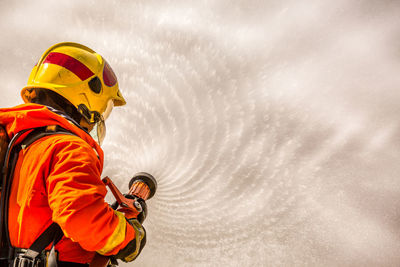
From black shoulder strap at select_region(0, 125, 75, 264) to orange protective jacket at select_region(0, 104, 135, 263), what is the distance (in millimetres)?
25

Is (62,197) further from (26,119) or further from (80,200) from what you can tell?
(26,119)

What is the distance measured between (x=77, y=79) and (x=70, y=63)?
0.53 feet

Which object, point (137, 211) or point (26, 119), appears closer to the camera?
point (26, 119)

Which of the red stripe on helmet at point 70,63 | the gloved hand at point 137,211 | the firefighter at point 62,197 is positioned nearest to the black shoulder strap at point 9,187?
the firefighter at point 62,197

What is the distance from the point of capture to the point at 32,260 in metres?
1.44

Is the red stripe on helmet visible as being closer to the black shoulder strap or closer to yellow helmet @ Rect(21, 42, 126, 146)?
yellow helmet @ Rect(21, 42, 126, 146)

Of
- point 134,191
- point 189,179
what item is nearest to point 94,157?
point 134,191

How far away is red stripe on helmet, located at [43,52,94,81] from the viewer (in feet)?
7.36

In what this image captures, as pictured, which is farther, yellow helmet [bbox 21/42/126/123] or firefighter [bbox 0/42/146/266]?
yellow helmet [bbox 21/42/126/123]

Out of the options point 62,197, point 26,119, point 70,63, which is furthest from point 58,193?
point 70,63

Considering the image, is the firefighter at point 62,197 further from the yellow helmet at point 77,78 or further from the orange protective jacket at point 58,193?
the yellow helmet at point 77,78

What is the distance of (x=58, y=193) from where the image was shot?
4.43ft

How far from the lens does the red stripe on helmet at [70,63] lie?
2244mm

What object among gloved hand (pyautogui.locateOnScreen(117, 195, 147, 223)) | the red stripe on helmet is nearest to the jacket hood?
the red stripe on helmet
